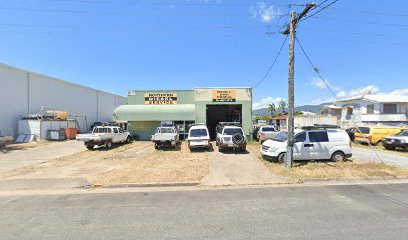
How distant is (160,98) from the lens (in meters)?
23.6

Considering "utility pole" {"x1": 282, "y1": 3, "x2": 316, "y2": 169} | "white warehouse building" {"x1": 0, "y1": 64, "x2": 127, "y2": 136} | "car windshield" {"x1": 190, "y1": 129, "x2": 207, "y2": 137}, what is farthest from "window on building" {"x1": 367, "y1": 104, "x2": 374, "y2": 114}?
"white warehouse building" {"x1": 0, "y1": 64, "x2": 127, "y2": 136}

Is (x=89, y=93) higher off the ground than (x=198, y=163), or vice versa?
(x=89, y=93)

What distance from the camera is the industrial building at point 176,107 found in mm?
22094

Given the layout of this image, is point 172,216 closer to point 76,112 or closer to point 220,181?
point 220,181

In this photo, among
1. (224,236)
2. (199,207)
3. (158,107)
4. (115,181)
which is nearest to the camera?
(224,236)

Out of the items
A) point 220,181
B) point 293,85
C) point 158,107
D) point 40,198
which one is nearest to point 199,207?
point 220,181

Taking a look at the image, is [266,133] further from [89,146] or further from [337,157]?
[89,146]

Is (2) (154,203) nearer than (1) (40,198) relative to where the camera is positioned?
Yes

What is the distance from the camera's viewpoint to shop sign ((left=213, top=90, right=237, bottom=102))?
2234 centimetres

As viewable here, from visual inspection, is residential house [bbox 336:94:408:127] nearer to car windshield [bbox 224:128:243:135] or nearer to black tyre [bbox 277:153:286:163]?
car windshield [bbox 224:128:243:135]

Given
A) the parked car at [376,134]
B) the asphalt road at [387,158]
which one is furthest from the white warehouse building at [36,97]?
the parked car at [376,134]

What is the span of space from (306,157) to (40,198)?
10.9 meters

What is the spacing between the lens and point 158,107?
891 inches

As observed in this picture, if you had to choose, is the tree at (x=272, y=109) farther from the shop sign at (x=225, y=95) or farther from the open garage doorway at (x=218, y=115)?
the shop sign at (x=225, y=95)
